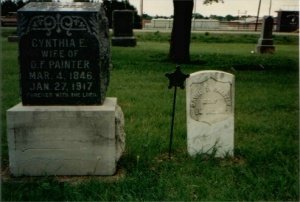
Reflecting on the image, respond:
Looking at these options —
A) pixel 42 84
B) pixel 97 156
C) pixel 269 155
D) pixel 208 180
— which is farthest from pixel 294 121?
pixel 42 84

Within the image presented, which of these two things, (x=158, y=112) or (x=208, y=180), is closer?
(x=208, y=180)

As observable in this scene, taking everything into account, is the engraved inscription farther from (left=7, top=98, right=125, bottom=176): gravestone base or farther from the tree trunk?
the tree trunk

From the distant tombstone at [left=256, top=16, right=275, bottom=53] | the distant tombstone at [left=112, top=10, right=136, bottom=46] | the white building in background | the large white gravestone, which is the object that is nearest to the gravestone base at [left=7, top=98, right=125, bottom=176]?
the large white gravestone

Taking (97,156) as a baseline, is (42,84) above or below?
above

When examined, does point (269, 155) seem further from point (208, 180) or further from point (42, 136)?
point (42, 136)

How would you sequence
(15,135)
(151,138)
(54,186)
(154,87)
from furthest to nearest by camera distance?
(154,87) < (151,138) < (15,135) < (54,186)

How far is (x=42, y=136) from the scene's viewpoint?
4492mm

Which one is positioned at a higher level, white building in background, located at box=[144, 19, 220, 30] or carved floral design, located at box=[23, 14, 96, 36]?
carved floral design, located at box=[23, 14, 96, 36]

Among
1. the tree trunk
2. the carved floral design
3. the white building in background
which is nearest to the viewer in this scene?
the carved floral design

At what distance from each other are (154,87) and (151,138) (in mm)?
4121

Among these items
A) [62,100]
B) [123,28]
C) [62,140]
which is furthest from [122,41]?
[62,140]

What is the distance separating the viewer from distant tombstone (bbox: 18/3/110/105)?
4.44 metres

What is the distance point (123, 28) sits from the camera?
69.3 feet

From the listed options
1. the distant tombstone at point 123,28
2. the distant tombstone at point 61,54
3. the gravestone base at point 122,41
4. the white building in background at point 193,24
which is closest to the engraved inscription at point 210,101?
the distant tombstone at point 61,54
